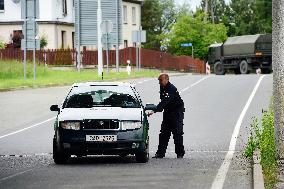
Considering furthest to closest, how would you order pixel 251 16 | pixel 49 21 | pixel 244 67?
pixel 251 16 → pixel 49 21 → pixel 244 67

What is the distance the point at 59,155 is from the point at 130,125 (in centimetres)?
126

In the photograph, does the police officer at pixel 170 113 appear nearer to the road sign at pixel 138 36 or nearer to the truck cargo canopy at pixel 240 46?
the road sign at pixel 138 36

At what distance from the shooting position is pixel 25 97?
3500 centimetres

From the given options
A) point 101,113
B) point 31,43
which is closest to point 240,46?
point 31,43

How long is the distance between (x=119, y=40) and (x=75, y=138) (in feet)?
148

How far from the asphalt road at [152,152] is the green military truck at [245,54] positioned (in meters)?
28.8

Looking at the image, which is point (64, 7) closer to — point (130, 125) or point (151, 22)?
point (151, 22)

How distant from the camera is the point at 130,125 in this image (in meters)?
14.5

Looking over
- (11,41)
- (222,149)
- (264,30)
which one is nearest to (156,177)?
(222,149)

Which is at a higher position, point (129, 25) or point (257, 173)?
point (129, 25)

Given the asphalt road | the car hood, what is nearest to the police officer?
the asphalt road

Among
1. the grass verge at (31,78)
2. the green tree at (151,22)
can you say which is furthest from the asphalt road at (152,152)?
the green tree at (151,22)

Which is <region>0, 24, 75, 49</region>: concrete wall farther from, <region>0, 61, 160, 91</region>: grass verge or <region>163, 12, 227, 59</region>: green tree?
<region>163, 12, 227, 59</region>: green tree

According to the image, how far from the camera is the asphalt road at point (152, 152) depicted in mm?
12219
